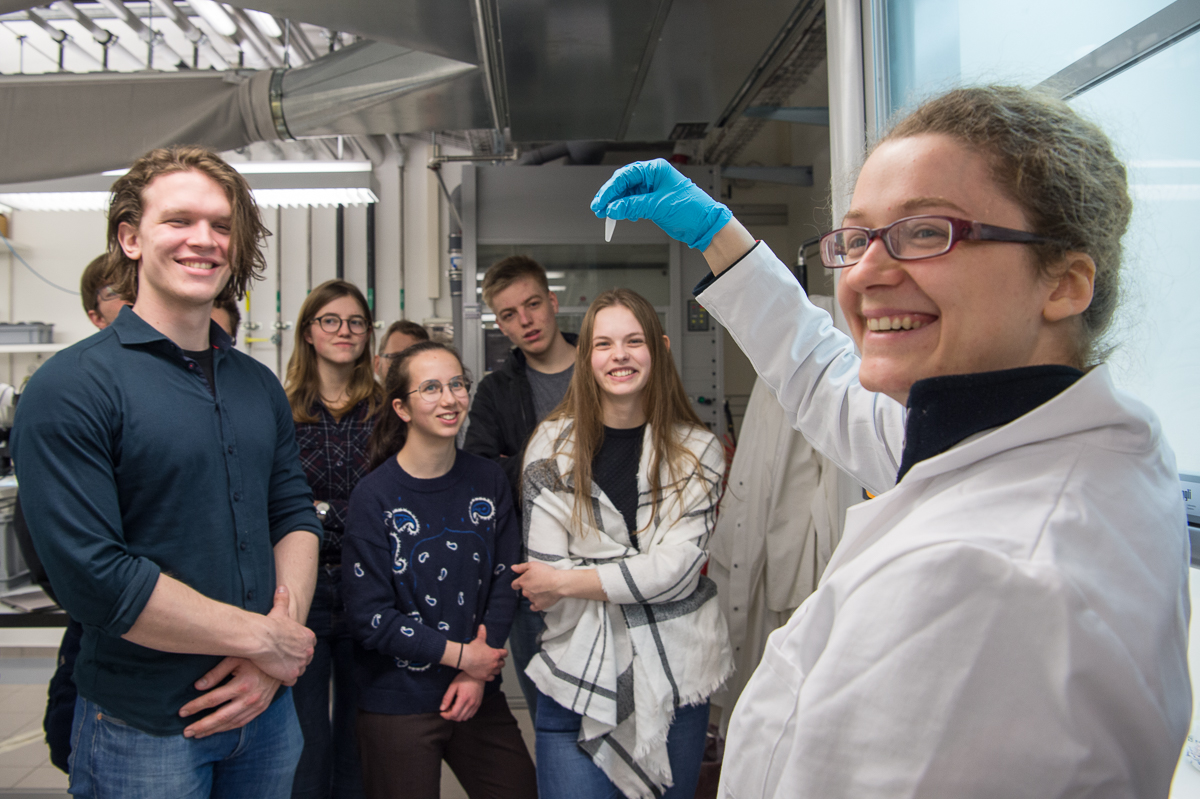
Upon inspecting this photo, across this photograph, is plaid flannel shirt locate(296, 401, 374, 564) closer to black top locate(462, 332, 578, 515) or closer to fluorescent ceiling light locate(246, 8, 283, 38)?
black top locate(462, 332, 578, 515)

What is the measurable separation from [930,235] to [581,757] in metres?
1.23

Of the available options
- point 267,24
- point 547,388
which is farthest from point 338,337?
point 267,24

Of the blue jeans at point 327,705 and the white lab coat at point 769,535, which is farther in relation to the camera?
the white lab coat at point 769,535

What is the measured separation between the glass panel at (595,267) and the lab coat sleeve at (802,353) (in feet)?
7.04

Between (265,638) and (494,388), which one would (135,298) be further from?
(494,388)

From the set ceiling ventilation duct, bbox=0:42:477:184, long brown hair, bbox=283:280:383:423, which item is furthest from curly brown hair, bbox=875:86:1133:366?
ceiling ventilation duct, bbox=0:42:477:184

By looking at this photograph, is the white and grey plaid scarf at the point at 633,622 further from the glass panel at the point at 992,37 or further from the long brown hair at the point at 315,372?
the glass panel at the point at 992,37

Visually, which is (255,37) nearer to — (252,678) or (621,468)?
(621,468)

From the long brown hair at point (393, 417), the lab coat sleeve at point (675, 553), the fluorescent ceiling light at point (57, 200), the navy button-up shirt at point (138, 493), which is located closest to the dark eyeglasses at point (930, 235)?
the lab coat sleeve at point (675, 553)

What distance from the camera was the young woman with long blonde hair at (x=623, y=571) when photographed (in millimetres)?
1406

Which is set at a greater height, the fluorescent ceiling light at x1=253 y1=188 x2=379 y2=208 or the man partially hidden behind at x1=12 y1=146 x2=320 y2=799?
the fluorescent ceiling light at x1=253 y1=188 x2=379 y2=208

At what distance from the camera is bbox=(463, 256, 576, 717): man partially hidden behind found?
2.08 metres

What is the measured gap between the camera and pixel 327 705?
1.71 metres

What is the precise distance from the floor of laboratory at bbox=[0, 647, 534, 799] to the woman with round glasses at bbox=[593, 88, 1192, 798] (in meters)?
2.16
